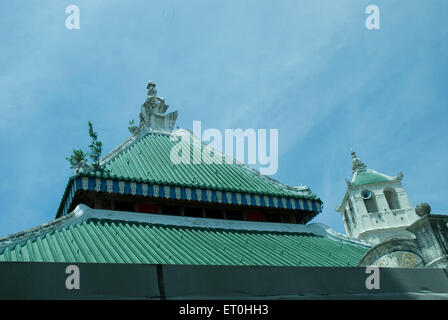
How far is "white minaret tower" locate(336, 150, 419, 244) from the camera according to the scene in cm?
4591

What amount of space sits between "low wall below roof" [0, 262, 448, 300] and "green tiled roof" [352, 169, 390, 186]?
43.4m

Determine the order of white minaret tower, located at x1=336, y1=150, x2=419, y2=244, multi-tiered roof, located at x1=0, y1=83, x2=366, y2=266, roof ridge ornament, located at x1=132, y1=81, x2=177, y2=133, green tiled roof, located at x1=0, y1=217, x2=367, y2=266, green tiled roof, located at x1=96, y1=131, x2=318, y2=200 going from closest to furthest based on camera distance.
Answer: green tiled roof, located at x1=0, y1=217, x2=367, y2=266
multi-tiered roof, located at x1=0, y1=83, x2=366, y2=266
green tiled roof, located at x1=96, y1=131, x2=318, y2=200
roof ridge ornament, located at x1=132, y1=81, x2=177, y2=133
white minaret tower, located at x1=336, y1=150, x2=419, y2=244

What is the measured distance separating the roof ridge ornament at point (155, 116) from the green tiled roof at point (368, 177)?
33.7 m

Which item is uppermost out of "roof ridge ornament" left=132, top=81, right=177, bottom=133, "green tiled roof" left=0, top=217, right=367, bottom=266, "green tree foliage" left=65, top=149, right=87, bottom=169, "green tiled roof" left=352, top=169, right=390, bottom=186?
"green tiled roof" left=352, top=169, right=390, bottom=186

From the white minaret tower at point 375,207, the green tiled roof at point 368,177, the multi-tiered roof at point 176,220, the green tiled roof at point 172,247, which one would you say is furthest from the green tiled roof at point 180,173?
the green tiled roof at point 368,177

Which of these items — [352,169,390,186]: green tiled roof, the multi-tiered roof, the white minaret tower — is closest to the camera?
the multi-tiered roof

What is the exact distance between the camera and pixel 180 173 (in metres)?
16.1

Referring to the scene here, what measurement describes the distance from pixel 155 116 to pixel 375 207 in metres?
35.1

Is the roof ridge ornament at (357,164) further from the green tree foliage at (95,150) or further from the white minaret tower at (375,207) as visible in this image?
the green tree foliage at (95,150)

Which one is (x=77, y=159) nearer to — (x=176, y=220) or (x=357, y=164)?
(x=176, y=220)

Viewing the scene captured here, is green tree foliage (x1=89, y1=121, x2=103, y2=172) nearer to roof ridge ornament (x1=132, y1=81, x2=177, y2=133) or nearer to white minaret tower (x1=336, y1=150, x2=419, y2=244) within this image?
roof ridge ornament (x1=132, y1=81, x2=177, y2=133)

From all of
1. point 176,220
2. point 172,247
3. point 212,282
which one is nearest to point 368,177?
point 176,220

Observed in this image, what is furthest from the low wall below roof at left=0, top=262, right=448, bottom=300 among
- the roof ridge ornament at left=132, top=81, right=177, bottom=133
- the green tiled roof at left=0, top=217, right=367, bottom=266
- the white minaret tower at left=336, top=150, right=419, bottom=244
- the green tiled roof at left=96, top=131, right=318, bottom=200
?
the white minaret tower at left=336, top=150, right=419, bottom=244

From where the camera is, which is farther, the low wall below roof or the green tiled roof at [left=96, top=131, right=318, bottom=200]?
the green tiled roof at [left=96, top=131, right=318, bottom=200]
